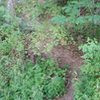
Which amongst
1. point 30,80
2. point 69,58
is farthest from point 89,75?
point 30,80

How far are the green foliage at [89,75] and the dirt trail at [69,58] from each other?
1.06 ft

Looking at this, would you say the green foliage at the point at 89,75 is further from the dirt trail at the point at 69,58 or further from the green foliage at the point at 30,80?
the green foliage at the point at 30,80

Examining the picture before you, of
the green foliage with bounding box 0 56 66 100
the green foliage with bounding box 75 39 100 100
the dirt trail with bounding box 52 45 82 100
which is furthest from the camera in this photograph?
the dirt trail with bounding box 52 45 82 100

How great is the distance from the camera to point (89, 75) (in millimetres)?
5668

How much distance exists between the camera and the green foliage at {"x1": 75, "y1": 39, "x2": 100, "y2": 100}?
216 inches

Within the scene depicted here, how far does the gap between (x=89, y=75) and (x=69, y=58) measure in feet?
2.73

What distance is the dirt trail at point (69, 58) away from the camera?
19.5 ft

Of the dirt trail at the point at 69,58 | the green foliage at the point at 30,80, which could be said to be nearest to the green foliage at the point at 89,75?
the dirt trail at the point at 69,58

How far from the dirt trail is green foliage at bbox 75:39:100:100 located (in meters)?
0.32

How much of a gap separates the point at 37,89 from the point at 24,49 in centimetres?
123

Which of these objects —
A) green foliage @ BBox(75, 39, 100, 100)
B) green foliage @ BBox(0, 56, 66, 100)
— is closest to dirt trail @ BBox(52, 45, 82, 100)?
green foliage @ BBox(0, 56, 66, 100)

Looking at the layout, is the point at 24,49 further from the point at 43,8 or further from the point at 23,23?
the point at 43,8

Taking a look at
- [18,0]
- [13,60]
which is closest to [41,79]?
[13,60]

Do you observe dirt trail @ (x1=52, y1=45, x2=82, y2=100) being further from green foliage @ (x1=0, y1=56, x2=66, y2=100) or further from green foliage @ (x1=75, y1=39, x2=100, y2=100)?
green foliage @ (x1=75, y1=39, x2=100, y2=100)
